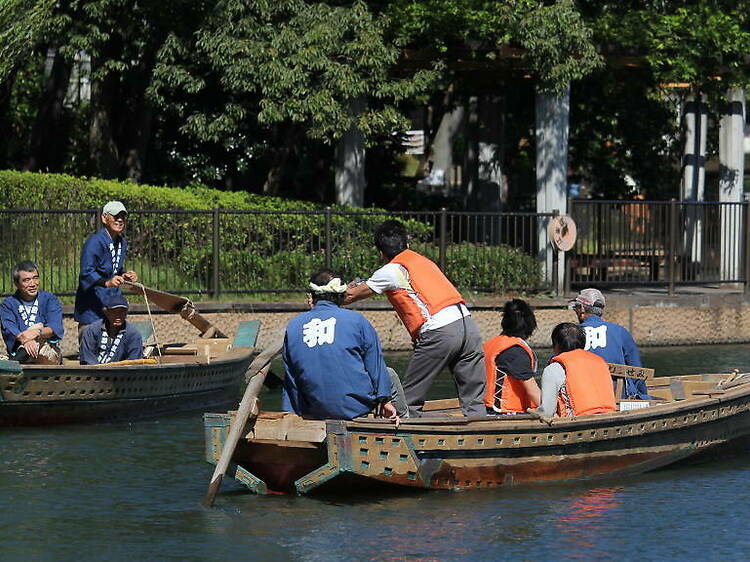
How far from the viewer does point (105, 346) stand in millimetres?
15258

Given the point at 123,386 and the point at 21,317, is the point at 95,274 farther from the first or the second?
the point at 123,386

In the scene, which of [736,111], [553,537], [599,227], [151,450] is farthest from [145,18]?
[553,537]

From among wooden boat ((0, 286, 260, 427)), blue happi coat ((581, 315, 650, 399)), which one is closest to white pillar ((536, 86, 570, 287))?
wooden boat ((0, 286, 260, 427))

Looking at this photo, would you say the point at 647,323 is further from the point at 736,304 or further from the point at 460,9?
the point at 460,9

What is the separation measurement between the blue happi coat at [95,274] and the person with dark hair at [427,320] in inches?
156

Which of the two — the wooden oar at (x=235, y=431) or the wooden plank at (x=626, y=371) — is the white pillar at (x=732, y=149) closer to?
the wooden plank at (x=626, y=371)

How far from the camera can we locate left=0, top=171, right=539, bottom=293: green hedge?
2138cm

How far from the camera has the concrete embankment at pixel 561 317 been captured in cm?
2128

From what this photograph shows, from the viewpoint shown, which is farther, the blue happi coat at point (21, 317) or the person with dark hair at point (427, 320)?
the blue happi coat at point (21, 317)

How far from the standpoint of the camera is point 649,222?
2448 cm

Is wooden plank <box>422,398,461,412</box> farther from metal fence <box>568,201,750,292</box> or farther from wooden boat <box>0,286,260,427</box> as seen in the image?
metal fence <box>568,201,750,292</box>

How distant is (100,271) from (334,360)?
4.68 meters

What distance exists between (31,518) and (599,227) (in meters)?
14.6

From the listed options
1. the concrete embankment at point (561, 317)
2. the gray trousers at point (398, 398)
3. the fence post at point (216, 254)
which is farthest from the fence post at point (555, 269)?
the gray trousers at point (398, 398)
